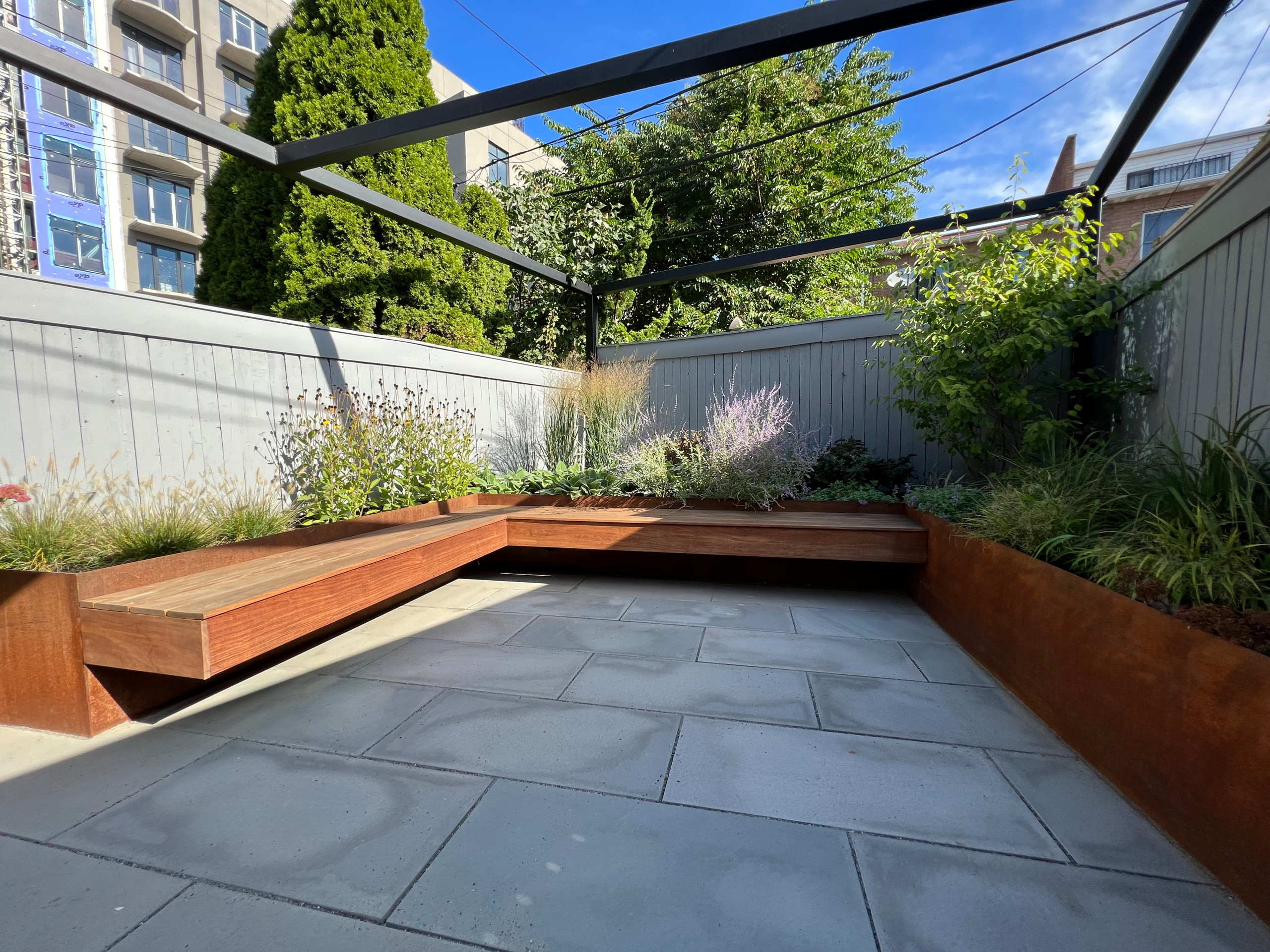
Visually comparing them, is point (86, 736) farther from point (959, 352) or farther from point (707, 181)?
point (707, 181)

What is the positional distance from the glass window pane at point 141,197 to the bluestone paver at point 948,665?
18341 millimetres

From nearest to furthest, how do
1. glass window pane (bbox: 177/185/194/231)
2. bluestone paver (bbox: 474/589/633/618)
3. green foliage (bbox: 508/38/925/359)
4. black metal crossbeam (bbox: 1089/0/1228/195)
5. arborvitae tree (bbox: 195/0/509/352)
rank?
black metal crossbeam (bbox: 1089/0/1228/195)
bluestone paver (bbox: 474/589/633/618)
arborvitae tree (bbox: 195/0/509/352)
green foliage (bbox: 508/38/925/359)
glass window pane (bbox: 177/185/194/231)

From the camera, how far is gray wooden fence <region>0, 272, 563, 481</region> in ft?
6.68

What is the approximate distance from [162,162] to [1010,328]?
18.4m

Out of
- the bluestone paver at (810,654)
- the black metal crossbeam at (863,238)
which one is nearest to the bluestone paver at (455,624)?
the bluestone paver at (810,654)

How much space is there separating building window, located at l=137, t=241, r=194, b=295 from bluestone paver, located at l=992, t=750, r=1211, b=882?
59.6ft

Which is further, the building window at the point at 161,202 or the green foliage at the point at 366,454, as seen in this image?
the building window at the point at 161,202

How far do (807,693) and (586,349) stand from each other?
474cm

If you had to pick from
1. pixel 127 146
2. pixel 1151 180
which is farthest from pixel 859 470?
pixel 127 146

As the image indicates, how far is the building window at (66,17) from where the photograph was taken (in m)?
11.4

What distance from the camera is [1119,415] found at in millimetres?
2801

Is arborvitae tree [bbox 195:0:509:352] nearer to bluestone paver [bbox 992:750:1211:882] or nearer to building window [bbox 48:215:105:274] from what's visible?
bluestone paver [bbox 992:750:1211:882]

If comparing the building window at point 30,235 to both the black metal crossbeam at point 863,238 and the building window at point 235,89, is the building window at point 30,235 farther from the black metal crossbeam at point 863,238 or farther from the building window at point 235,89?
the black metal crossbeam at point 863,238

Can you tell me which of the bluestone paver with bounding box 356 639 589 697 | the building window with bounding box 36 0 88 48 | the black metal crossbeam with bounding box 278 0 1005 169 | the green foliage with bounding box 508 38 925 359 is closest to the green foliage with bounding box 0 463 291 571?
the bluestone paver with bounding box 356 639 589 697
